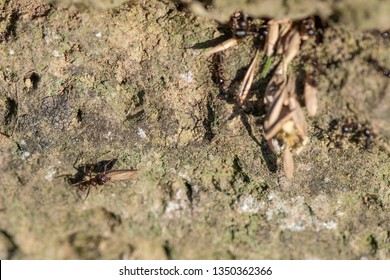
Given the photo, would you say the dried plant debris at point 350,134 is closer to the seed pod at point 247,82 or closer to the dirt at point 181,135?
the dirt at point 181,135

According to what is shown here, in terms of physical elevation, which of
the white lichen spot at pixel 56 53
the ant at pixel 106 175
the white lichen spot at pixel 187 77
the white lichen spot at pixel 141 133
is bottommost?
the ant at pixel 106 175

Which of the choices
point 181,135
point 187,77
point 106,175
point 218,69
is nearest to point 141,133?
point 181,135

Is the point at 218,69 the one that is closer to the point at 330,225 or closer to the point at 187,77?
the point at 187,77

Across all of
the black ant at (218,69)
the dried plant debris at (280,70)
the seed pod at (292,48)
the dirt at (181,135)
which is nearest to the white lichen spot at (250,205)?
the dirt at (181,135)

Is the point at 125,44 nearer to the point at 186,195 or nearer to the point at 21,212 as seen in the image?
the point at 186,195

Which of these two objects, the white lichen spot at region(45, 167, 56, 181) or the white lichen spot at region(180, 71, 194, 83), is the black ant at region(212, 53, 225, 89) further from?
the white lichen spot at region(45, 167, 56, 181)

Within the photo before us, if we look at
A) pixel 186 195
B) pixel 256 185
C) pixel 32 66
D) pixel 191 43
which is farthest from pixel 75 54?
pixel 256 185

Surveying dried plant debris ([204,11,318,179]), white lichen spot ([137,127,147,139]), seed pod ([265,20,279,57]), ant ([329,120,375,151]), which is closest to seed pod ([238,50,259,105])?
dried plant debris ([204,11,318,179])
